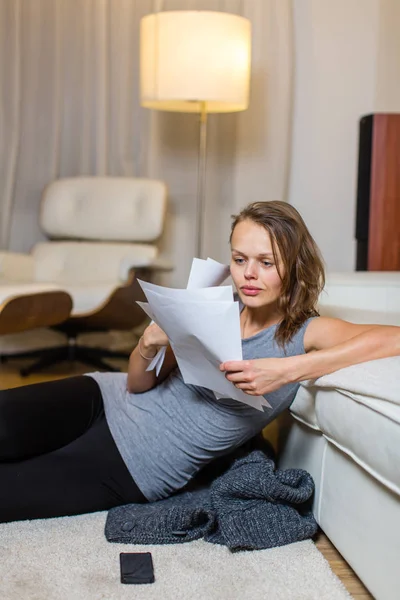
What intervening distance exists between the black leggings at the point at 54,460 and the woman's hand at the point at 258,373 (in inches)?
15.9

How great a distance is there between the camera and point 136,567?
4.62 feet

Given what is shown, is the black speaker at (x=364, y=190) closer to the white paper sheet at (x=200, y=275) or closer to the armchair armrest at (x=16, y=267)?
the armchair armrest at (x=16, y=267)

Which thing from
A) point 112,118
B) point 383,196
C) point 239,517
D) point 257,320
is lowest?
point 239,517

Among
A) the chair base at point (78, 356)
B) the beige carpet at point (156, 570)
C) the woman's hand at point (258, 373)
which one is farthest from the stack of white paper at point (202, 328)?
the chair base at point (78, 356)

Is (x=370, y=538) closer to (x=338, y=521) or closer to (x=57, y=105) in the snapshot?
(x=338, y=521)

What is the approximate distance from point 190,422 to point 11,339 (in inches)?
100

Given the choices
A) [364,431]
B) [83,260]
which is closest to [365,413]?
[364,431]

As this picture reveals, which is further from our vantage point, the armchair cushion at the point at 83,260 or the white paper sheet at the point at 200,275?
the armchair cushion at the point at 83,260

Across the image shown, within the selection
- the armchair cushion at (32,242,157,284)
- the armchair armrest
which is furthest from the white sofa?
the armchair armrest

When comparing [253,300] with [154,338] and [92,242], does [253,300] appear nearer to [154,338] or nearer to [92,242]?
[154,338]

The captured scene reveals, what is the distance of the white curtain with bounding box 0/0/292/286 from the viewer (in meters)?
4.11

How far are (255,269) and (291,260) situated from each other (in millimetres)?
71

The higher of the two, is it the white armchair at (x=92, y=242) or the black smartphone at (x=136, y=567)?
the white armchair at (x=92, y=242)

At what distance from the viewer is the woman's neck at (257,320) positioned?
5.24 feet
